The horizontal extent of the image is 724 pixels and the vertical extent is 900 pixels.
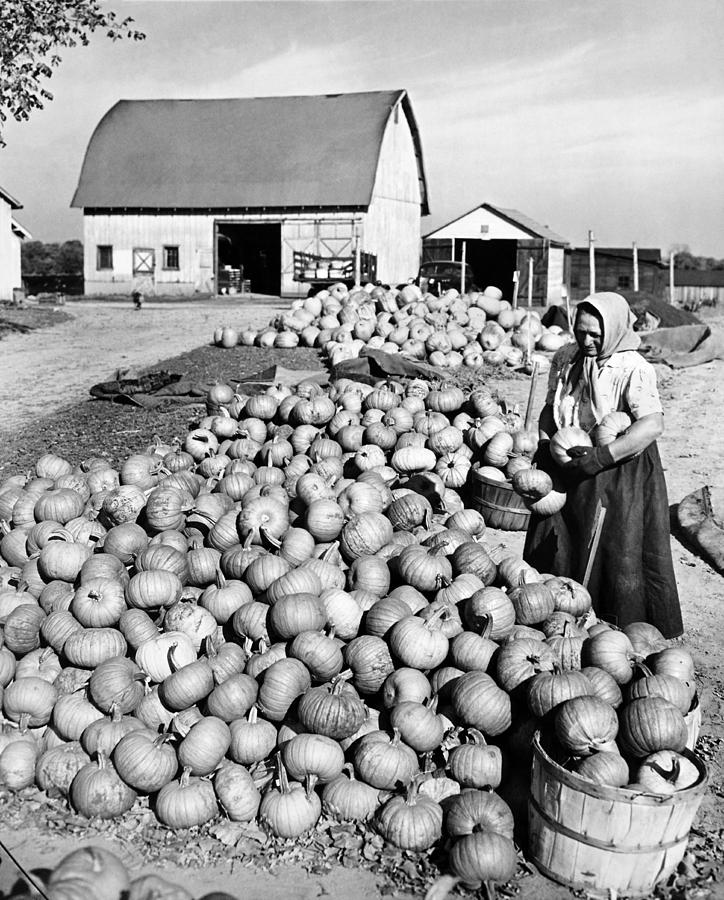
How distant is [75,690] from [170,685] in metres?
0.67

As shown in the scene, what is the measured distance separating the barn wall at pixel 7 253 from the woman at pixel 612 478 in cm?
3157

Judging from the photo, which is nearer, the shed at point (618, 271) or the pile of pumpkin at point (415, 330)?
the pile of pumpkin at point (415, 330)

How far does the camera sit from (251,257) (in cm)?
4081

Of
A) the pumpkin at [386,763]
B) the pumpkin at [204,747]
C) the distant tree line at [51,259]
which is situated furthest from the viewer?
the distant tree line at [51,259]

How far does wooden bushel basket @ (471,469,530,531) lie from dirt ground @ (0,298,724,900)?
0.49 feet

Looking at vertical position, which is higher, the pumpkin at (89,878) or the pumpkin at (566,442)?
the pumpkin at (566,442)

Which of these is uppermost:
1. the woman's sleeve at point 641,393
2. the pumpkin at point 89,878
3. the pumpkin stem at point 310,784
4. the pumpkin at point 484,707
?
the woman's sleeve at point 641,393

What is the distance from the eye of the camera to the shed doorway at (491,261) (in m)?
38.9

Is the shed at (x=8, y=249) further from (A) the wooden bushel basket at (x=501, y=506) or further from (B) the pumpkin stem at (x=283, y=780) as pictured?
(B) the pumpkin stem at (x=283, y=780)

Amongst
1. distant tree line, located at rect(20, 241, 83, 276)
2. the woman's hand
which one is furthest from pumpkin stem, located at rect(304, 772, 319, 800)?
distant tree line, located at rect(20, 241, 83, 276)

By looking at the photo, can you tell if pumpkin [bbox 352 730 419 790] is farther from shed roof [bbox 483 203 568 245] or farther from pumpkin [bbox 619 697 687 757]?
shed roof [bbox 483 203 568 245]

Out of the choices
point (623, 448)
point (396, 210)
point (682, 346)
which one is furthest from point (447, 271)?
point (623, 448)

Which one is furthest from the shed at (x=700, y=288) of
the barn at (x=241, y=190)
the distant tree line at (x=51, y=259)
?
the distant tree line at (x=51, y=259)

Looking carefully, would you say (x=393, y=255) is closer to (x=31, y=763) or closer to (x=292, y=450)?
(x=292, y=450)
